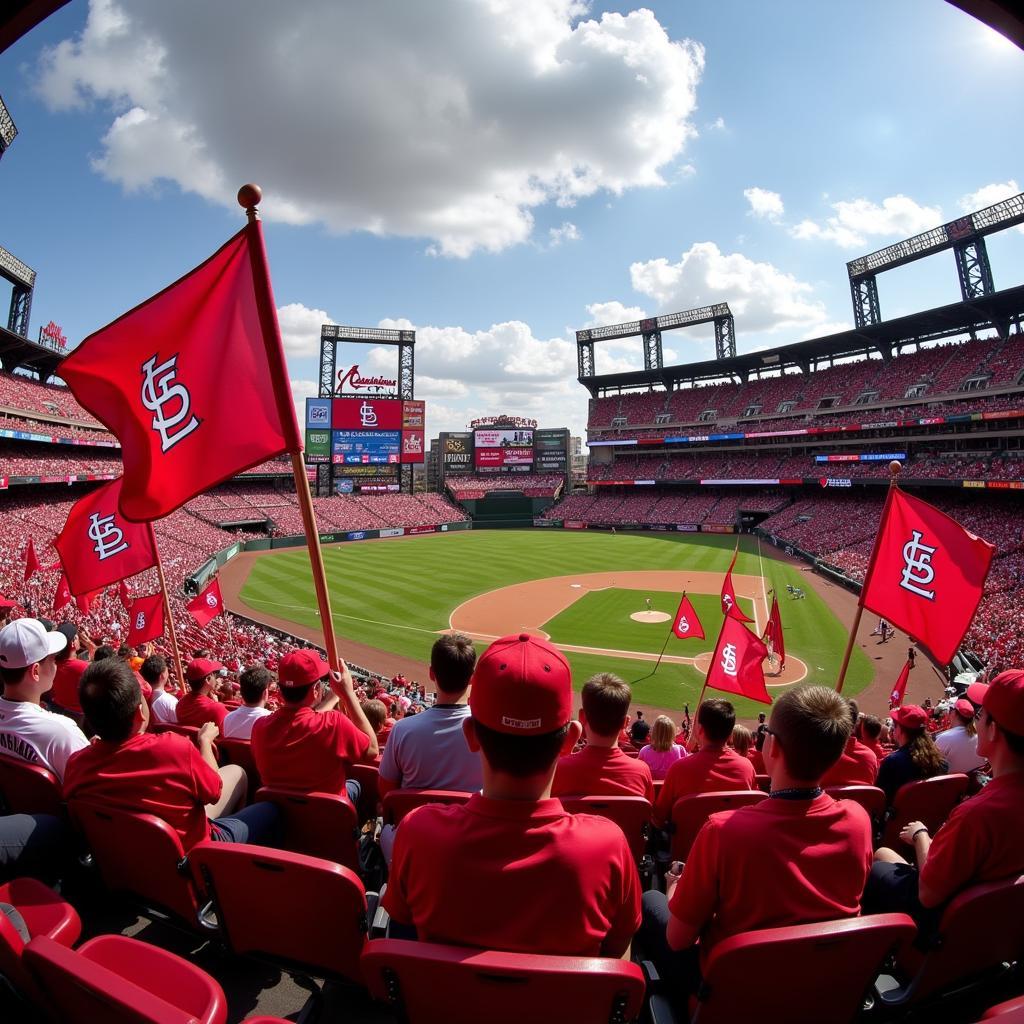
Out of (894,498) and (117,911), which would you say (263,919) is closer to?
(117,911)

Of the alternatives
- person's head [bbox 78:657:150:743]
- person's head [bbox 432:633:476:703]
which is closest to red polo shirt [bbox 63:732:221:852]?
person's head [bbox 78:657:150:743]

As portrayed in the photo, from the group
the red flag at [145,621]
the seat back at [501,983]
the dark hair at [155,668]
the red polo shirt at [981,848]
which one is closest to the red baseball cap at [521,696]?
the seat back at [501,983]

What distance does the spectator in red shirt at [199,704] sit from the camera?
252 inches

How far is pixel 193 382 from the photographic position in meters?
5.12

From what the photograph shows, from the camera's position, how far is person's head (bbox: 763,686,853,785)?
2686 millimetres

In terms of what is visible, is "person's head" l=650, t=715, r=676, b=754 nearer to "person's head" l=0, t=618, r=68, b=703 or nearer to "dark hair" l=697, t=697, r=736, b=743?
"dark hair" l=697, t=697, r=736, b=743

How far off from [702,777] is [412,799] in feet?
7.48

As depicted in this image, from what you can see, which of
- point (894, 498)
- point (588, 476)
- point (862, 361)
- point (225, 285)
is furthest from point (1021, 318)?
point (225, 285)

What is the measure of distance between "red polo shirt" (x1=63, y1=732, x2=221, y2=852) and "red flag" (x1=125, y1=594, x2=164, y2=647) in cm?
985

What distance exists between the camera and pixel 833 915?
8.54ft

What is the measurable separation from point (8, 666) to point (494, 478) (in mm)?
82070

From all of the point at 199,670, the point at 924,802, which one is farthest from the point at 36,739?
the point at 924,802

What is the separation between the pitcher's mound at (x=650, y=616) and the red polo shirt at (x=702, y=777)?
25.1 metres

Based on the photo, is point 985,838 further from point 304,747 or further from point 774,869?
point 304,747
